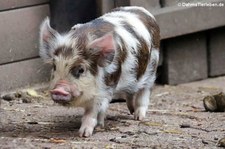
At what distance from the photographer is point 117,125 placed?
5055 mm

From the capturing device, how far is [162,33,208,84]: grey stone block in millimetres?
6848

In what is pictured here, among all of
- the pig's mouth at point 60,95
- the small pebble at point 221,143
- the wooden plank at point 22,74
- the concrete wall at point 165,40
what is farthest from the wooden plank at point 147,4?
the small pebble at point 221,143

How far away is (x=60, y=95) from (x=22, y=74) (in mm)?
1874

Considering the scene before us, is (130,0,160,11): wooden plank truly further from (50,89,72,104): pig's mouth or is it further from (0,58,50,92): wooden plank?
(50,89,72,104): pig's mouth

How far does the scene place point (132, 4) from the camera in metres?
6.36

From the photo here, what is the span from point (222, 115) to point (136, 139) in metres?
1.10

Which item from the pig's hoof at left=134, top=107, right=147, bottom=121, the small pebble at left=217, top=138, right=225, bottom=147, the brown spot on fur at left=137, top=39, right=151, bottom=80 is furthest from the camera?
the pig's hoof at left=134, top=107, right=147, bottom=121

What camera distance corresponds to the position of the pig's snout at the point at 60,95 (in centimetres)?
446

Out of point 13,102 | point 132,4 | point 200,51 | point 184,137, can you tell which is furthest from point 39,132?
point 200,51

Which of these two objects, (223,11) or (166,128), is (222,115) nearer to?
(166,128)

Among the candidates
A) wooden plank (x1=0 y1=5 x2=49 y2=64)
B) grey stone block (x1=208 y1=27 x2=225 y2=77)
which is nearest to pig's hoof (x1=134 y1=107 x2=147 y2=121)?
wooden plank (x1=0 y1=5 x2=49 y2=64)

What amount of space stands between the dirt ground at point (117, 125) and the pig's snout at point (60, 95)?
Answer: 234mm

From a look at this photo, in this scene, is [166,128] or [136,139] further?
[166,128]

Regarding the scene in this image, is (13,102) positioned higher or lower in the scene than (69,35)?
lower
